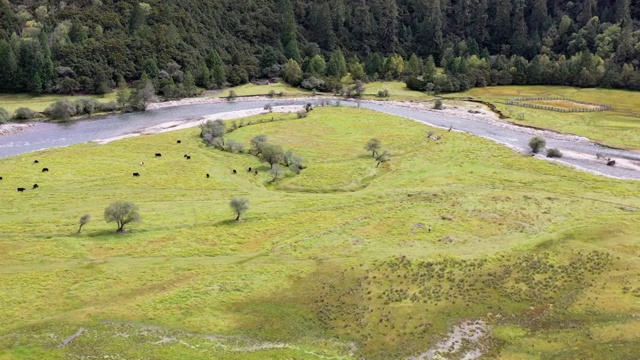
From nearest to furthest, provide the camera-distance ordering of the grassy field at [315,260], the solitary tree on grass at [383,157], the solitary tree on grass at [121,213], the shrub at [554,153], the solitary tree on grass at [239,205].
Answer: the grassy field at [315,260]
the solitary tree on grass at [121,213]
the solitary tree on grass at [239,205]
the solitary tree on grass at [383,157]
the shrub at [554,153]

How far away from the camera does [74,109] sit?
161 m

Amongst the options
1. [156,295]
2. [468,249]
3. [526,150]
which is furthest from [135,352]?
[526,150]

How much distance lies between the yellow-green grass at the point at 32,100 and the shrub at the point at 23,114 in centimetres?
438

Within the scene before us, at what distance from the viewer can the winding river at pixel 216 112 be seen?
129625mm

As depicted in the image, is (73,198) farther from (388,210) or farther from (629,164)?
(629,164)

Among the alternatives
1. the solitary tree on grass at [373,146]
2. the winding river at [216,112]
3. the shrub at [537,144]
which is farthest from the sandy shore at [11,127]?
the shrub at [537,144]

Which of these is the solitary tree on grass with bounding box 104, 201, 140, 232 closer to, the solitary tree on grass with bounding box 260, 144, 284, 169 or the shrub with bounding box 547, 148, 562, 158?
the solitary tree on grass with bounding box 260, 144, 284, 169

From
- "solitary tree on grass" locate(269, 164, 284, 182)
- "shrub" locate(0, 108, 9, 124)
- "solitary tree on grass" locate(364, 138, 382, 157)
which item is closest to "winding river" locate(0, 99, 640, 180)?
"shrub" locate(0, 108, 9, 124)

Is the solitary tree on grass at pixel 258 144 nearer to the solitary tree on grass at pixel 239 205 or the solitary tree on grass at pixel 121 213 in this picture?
the solitary tree on grass at pixel 239 205

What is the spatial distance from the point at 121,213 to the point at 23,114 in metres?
92.5

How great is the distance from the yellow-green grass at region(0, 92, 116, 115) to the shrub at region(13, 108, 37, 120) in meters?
4.38

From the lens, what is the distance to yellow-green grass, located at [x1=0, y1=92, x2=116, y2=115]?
16570cm

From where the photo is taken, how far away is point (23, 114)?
154125mm

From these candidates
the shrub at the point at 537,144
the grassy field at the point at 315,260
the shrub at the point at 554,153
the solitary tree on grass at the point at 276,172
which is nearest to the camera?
the grassy field at the point at 315,260
